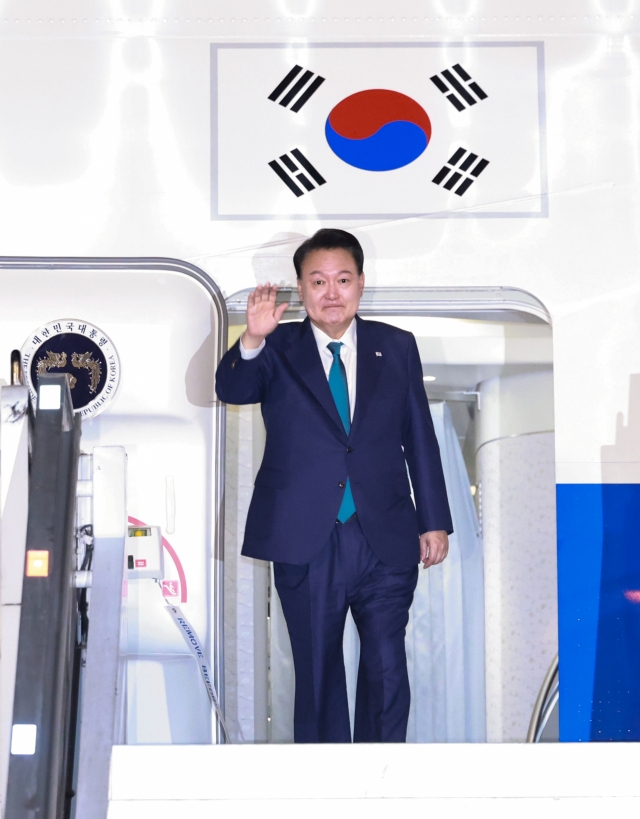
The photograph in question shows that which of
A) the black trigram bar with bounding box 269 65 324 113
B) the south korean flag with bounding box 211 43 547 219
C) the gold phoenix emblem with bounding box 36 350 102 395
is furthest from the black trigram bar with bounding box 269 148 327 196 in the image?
the gold phoenix emblem with bounding box 36 350 102 395

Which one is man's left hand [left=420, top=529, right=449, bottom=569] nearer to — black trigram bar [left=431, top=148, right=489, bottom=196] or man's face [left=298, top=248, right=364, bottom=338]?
man's face [left=298, top=248, right=364, bottom=338]

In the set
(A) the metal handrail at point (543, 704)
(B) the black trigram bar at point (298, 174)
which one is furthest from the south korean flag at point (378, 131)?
(A) the metal handrail at point (543, 704)

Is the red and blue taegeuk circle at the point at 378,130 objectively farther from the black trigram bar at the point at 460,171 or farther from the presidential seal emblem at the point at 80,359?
the presidential seal emblem at the point at 80,359

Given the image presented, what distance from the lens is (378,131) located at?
3248mm

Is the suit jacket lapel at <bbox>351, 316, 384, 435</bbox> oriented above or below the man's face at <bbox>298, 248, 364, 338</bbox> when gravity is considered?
below

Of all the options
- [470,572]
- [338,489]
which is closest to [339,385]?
[338,489]

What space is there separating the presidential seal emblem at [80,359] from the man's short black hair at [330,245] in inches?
25.0

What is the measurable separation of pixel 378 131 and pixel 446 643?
1833mm

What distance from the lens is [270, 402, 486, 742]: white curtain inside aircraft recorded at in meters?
3.87

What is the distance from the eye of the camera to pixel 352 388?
3.00m

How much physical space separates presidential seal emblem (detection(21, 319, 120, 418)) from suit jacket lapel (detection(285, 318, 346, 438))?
0.57 metres

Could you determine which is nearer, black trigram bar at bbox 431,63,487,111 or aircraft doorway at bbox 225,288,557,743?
black trigram bar at bbox 431,63,487,111

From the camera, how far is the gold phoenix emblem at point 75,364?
3.20 m

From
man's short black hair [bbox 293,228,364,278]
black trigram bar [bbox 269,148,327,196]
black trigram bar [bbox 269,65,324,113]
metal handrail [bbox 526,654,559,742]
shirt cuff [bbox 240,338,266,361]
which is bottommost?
metal handrail [bbox 526,654,559,742]
